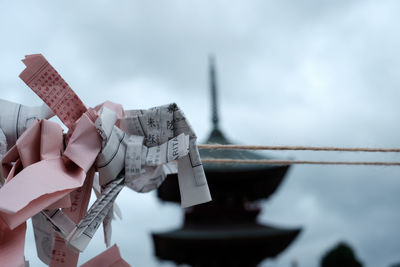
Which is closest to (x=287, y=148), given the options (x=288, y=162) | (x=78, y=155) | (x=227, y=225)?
(x=288, y=162)

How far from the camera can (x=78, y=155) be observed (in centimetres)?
60

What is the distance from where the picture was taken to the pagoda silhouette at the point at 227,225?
21.1ft

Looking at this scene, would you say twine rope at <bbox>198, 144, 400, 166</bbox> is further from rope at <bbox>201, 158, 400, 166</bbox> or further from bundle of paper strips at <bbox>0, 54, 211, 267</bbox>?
bundle of paper strips at <bbox>0, 54, 211, 267</bbox>

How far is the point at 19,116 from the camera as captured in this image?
0.67 m

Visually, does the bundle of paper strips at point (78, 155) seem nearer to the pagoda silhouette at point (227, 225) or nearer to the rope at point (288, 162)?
the rope at point (288, 162)

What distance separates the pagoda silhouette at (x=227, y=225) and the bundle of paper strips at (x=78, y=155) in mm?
5614

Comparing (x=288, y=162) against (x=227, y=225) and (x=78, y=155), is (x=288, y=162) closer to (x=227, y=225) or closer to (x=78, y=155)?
(x=78, y=155)

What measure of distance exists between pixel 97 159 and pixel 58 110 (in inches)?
3.4

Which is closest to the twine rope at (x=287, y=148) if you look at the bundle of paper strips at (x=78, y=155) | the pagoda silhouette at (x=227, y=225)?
the bundle of paper strips at (x=78, y=155)

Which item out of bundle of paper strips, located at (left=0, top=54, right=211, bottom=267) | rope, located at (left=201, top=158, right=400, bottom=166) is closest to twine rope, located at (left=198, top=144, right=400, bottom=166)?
rope, located at (left=201, top=158, right=400, bottom=166)

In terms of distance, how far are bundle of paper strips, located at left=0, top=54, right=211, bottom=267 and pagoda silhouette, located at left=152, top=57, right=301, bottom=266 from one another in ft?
18.4

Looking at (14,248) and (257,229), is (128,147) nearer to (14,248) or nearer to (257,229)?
(14,248)

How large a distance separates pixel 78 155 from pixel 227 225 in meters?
6.33

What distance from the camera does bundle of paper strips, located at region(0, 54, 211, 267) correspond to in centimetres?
59
